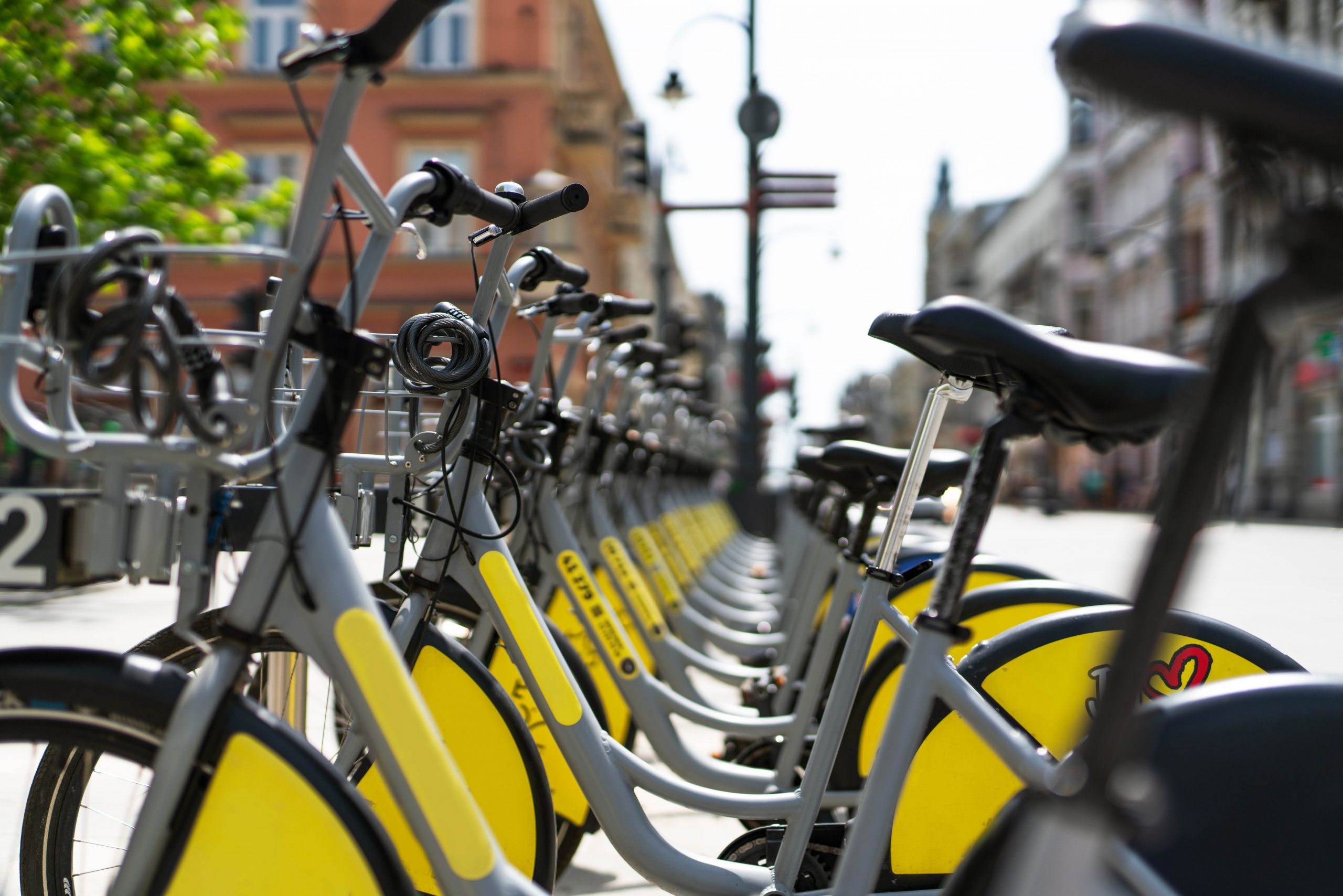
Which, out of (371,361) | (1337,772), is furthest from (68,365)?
(1337,772)

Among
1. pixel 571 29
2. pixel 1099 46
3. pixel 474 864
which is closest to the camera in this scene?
pixel 1099 46

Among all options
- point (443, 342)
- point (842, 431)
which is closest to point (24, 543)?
point (443, 342)

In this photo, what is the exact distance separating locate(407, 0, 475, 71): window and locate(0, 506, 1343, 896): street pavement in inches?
546

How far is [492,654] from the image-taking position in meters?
2.51

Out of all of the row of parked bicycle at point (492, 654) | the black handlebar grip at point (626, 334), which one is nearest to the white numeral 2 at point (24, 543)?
the row of parked bicycle at point (492, 654)

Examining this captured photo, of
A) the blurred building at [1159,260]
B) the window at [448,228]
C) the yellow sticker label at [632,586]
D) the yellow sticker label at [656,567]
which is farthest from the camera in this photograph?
the window at [448,228]

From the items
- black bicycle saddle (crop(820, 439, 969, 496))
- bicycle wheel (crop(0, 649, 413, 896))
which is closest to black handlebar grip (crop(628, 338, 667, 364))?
black bicycle saddle (crop(820, 439, 969, 496))

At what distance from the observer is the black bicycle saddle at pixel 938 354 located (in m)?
1.76

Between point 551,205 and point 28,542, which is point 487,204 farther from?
point 28,542

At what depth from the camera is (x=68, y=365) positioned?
1.37 metres

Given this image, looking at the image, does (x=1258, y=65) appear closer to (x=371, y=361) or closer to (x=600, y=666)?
(x=371, y=361)

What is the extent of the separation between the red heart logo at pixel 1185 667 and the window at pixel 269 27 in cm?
2349

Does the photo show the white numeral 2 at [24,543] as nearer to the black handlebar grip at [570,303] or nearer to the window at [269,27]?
the black handlebar grip at [570,303]

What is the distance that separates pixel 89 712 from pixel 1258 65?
1.37 meters
